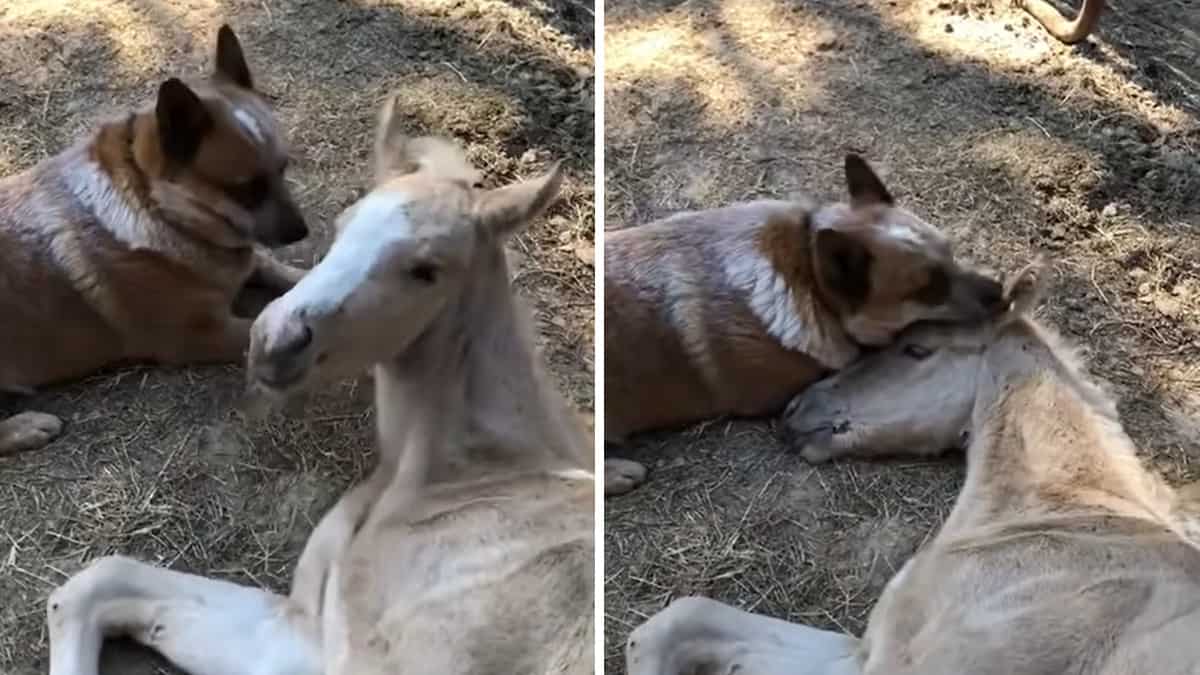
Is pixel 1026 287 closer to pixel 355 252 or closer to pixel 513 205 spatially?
pixel 513 205

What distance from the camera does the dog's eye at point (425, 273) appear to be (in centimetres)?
136

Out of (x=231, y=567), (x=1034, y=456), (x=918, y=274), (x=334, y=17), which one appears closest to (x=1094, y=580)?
(x=1034, y=456)

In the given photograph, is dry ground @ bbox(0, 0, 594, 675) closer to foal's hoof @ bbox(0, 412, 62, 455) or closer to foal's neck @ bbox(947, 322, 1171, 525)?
foal's hoof @ bbox(0, 412, 62, 455)

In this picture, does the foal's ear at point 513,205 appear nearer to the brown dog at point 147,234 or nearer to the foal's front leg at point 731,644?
the brown dog at point 147,234

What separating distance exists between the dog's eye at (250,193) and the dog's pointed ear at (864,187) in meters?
0.60

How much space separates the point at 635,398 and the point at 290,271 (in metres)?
0.36

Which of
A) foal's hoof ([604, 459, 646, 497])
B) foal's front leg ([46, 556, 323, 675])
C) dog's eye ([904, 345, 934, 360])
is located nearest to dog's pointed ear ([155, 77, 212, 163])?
foal's front leg ([46, 556, 323, 675])

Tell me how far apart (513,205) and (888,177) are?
0.40 metres

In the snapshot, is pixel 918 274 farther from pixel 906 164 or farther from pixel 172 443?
pixel 172 443

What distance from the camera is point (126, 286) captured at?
1510mm

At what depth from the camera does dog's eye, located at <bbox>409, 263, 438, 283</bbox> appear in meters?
1.36

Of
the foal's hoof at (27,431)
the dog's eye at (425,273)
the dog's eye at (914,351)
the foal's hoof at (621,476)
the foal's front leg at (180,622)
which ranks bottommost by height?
the foal's front leg at (180,622)

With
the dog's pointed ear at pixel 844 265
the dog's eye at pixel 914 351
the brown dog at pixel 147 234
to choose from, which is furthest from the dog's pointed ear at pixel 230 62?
the dog's eye at pixel 914 351

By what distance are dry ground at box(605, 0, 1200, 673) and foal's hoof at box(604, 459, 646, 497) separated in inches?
0.6
